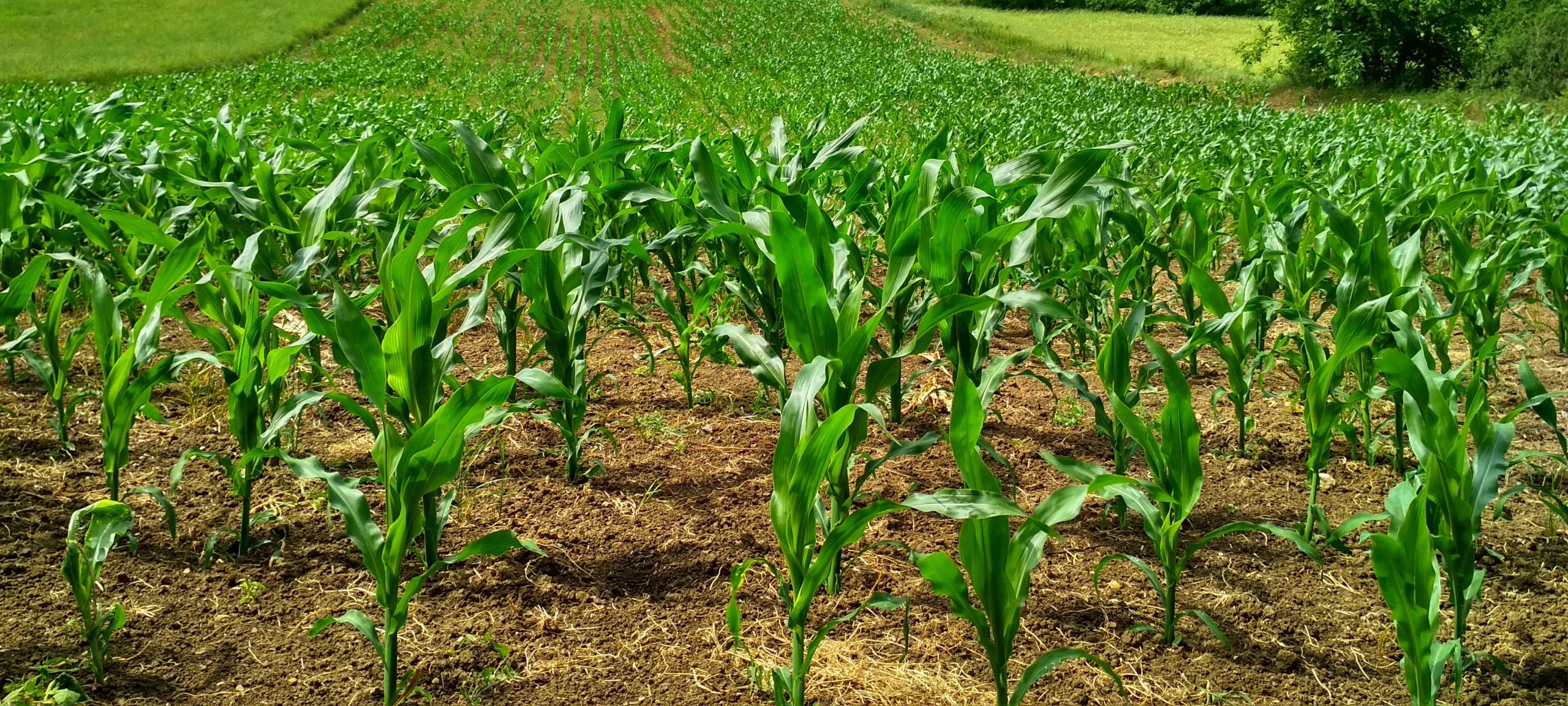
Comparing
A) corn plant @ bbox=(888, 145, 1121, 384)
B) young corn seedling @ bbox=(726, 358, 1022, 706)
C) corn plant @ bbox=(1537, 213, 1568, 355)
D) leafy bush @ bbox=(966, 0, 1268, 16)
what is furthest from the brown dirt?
leafy bush @ bbox=(966, 0, 1268, 16)

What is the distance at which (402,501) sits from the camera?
187cm

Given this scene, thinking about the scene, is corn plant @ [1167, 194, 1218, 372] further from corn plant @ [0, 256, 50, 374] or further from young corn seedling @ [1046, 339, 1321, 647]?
corn plant @ [0, 256, 50, 374]

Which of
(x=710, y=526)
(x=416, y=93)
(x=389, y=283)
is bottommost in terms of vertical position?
(x=710, y=526)

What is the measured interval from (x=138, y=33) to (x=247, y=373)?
28.1 m

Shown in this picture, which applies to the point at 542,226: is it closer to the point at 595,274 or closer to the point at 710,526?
the point at 595,274

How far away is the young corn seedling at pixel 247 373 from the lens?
2.29m

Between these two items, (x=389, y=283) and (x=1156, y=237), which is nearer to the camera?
(x=389, y=283)

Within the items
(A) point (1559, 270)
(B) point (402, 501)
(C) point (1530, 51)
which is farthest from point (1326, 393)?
(C) point (1530, 51)

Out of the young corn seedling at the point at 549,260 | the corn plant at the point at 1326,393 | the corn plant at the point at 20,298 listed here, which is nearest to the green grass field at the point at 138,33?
the corn plant at the point at 20,298

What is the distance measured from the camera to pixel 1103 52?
27797 mm

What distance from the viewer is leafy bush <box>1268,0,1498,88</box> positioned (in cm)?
2031

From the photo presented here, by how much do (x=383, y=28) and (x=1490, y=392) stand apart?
102 ft

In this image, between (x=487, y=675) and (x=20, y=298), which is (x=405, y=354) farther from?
(x=20, y=298)

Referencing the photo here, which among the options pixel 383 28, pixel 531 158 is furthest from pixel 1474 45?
pixel 383 28
